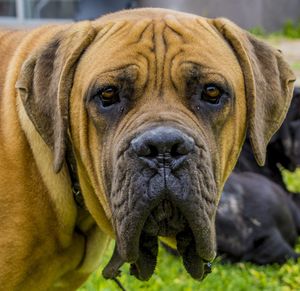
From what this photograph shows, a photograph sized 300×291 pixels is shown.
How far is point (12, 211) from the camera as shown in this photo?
3.21 m

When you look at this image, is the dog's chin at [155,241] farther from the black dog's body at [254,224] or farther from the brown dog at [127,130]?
the black dog's body at [254,224]

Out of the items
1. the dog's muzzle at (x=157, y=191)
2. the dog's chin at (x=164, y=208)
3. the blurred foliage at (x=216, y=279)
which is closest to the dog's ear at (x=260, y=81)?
the dog's chin at (x=164, y=208)

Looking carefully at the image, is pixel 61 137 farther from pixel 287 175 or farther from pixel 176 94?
pixel 287 175

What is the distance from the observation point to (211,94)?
10.1 feet

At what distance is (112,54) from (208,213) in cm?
69

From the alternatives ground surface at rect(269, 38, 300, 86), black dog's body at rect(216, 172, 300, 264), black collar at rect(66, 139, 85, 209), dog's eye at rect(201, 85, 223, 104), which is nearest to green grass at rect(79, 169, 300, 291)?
black dog's body at rect(216, 172, 300, 264)

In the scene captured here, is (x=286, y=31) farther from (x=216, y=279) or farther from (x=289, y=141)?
(x=216, y=279)

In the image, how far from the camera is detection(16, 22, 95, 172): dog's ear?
3.17 m

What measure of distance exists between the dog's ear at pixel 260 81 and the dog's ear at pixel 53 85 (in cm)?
57

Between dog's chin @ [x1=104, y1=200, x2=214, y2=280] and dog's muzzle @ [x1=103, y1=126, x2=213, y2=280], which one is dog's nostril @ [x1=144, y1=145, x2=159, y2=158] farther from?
dog's chin @ [x1=104, y1=200, x2=214, y2=280]

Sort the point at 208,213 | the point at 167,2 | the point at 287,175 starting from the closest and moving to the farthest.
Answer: the point at 208,213 → the point at 287,175 → the point at 167,2

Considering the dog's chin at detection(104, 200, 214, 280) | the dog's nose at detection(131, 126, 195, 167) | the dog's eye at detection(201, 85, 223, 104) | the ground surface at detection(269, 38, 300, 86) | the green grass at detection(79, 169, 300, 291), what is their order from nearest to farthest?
the dog's nose at detection(131, 126, 195, 167) → the dog's chin at detection(104, 200, 214, 280) → the dog's eye at detection(201, 85, 223, 104) → the green grass at detection(79, 169, 300, 291) → the ground surface at detection(269, 38, 300, 86)

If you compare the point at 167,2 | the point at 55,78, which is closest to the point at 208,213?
the point at 55,78

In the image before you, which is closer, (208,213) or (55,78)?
(208,213)
